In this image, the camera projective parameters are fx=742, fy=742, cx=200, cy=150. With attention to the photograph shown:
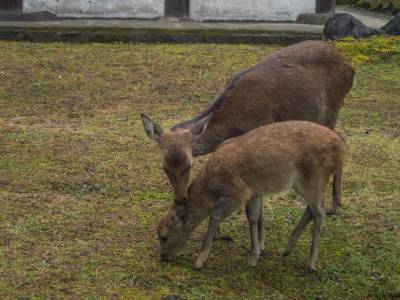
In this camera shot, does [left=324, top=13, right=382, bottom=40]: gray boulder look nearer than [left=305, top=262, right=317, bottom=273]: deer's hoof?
No

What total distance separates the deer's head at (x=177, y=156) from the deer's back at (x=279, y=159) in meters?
0.17

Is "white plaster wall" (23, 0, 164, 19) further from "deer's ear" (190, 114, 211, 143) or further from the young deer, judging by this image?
the young deer

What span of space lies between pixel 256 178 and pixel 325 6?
33.7 ft

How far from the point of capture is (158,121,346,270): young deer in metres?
4.89

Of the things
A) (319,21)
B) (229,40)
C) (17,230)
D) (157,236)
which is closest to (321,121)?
(157,236)

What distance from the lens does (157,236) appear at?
17.8 ft

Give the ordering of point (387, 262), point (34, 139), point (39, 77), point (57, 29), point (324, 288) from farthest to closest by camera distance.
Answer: point (57, 29) → point (39, 77) → point (34, 139) → point (387, 262) → point (324, 288)

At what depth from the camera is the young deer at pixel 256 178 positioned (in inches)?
193

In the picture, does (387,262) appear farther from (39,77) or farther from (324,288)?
(39,77)

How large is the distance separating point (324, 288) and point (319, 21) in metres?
10.4

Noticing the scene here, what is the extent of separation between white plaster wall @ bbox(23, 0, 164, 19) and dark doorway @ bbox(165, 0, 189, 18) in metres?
0.11

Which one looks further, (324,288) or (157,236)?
(157,236)

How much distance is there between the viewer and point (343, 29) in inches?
525

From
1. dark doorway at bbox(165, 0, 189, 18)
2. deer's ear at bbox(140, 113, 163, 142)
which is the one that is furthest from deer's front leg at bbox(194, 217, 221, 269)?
dark doorway at bbox(165, 0, 189, 18)
